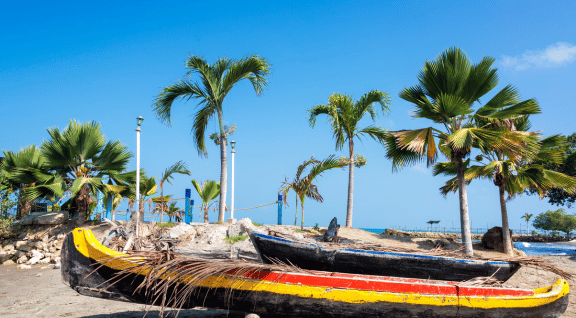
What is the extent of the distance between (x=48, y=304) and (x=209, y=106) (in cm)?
861

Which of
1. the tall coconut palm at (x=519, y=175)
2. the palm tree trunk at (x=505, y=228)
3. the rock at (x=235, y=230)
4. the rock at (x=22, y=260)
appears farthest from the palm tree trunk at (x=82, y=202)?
the palm tree trunk at (x=505, y=228)

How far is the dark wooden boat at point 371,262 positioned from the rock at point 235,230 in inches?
222

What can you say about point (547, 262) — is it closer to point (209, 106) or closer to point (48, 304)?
point (48, 304)

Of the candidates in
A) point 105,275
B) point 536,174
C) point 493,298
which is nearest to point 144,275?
point 105,275

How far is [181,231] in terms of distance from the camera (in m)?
11.4

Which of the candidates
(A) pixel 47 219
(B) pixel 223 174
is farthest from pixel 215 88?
(A) pixel 47 219

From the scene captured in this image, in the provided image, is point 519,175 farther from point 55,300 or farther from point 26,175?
point 26,175

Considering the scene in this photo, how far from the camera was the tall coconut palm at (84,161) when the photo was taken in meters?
12.4

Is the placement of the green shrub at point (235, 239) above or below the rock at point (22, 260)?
above

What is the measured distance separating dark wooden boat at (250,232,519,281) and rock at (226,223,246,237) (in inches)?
222

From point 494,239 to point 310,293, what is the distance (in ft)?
43.7

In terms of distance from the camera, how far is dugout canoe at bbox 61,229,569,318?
4453 mm

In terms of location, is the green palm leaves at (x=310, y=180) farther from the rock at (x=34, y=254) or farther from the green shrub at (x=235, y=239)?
the rock at (x=34, y=254)

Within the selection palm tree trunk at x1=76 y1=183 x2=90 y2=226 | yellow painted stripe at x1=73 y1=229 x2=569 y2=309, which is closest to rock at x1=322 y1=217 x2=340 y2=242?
yellow painted stripe at x1=73 y1=229 x2=569 y2=309
